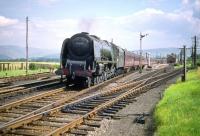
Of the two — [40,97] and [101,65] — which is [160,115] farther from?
[101,65]

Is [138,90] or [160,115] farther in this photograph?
[138,90]

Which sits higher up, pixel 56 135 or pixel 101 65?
pixel 101 65

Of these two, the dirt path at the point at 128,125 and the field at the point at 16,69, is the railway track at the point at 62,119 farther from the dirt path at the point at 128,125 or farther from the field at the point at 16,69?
the field at the point at 16,69

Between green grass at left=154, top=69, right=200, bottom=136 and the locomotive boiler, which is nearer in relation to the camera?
green grass at left=154, top=69, right=200, bottom=136

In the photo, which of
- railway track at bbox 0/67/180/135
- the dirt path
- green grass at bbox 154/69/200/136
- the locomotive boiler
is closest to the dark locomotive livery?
the locomotive boiler

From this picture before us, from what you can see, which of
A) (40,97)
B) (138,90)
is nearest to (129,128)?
(40,97)

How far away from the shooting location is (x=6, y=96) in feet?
61.9

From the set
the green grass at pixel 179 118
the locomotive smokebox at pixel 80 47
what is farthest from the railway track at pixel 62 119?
the locomotive smokebox at pixel 80 47

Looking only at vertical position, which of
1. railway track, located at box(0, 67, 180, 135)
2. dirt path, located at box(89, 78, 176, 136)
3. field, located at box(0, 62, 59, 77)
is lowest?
dirt path, located at box(89, 78, 176, 136)

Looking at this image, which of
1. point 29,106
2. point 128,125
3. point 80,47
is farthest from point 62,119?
point 80,47

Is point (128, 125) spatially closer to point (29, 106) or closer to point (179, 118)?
point (179, 118)

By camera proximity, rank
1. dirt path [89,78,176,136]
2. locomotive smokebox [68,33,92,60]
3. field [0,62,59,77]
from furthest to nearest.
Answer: field [0,62,59,77] → locomotive smokebox [68,33,92,60] → dirt path [89,78,176,136]

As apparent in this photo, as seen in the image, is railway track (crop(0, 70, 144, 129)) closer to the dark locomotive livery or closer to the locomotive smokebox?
the dark locomotive livery

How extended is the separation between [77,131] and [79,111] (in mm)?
3384
